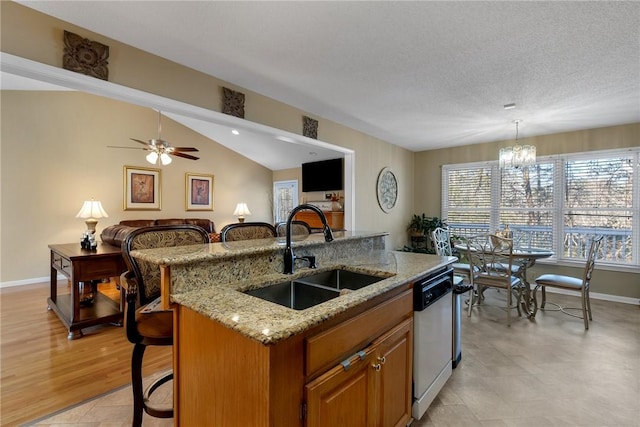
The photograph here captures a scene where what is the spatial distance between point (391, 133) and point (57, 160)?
5844 millimetres

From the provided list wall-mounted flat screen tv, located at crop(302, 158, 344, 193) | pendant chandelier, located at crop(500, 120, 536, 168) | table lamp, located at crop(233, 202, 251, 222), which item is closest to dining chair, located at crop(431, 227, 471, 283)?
pendant chandelier, located at crop(500, 120, 536, 168)

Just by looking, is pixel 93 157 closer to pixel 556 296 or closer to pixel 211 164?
pixel 211 164

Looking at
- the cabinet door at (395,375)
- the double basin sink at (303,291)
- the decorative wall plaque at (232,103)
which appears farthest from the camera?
A: the decorative wall plaque at (232,103)

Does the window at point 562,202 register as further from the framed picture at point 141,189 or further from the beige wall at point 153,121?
the framed picture at point 141,189

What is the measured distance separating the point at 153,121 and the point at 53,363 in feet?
17.9

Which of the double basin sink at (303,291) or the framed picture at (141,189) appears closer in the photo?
the double basin sink at (303,291)

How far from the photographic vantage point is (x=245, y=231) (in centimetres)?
255

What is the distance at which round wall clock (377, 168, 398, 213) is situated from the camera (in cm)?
493

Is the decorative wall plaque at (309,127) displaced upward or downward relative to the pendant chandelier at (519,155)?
upward

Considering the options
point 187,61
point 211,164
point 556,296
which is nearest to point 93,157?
point 211,164

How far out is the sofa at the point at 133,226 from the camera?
11.8 ft

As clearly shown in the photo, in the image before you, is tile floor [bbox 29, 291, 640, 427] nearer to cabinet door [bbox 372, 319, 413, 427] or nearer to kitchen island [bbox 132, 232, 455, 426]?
cabinet door [bbox 372, 319, 413, 427]

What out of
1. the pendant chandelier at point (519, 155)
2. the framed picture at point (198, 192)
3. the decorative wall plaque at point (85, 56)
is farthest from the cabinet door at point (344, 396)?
the framed picture at point (198, 192)

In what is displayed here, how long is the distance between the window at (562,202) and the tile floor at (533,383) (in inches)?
54.6
